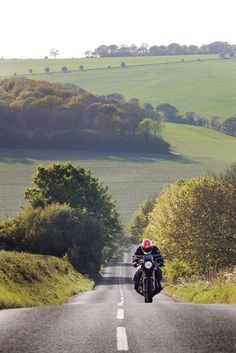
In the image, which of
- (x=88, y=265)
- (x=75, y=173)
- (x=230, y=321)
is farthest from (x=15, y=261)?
(x=75, y=173)

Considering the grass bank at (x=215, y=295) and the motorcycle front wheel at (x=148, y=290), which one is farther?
the grass bank at (x=215, y=295)

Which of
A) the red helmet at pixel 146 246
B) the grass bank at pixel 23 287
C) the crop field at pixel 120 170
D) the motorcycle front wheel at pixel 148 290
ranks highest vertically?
the red helmet at pixel 146 246

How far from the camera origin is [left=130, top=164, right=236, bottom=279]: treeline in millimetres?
63000

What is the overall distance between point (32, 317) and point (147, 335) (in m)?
4.65

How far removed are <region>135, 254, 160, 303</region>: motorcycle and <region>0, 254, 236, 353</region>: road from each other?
12.6 feet

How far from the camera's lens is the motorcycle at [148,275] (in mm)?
23391

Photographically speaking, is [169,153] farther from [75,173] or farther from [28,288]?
[28,288]

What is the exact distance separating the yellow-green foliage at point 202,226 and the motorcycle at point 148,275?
38098 mm

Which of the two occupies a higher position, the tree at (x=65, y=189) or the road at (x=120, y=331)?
the road at (x=120, y=331)

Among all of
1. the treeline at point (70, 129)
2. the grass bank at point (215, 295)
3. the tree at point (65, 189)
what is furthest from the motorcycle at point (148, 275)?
the treeline at point (70, 129)

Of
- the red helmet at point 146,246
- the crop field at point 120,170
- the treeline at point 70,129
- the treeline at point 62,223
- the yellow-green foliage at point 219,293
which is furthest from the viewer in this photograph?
the treeline at point 70,129

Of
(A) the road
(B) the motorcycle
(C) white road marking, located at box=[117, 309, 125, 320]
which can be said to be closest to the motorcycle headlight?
(B) the motorcycle

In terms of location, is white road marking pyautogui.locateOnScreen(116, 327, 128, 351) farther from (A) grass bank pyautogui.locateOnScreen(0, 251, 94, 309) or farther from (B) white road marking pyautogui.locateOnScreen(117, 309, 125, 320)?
(A) grass bank pyautogui.locateOnScreen(0, 251, 94, 309)

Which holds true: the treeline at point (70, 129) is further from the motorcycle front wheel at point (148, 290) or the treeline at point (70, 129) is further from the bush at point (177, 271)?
the motorcycle front wheel at point (148, 290)
